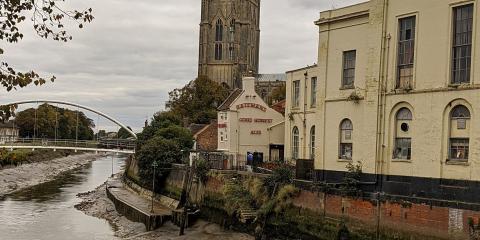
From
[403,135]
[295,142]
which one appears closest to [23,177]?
[295,142]

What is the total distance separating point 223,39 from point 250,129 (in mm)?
90083

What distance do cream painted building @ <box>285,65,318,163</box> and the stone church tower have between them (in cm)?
9233

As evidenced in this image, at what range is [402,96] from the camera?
78.5ft

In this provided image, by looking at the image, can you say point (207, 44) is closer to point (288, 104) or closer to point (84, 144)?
point (84, 144)

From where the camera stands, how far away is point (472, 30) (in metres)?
21.5

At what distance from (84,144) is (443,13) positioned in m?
99.1

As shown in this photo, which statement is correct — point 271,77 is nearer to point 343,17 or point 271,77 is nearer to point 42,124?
point 42,124

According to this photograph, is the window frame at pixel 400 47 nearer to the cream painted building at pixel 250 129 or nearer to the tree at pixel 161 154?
the cream painted building at pixel 250 129

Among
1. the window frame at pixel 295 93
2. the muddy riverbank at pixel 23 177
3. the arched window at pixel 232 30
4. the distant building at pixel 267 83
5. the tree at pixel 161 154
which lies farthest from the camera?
the arched window at pixel 232 30

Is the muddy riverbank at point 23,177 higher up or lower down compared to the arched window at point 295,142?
lower down

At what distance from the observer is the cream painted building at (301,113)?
37.1 meters

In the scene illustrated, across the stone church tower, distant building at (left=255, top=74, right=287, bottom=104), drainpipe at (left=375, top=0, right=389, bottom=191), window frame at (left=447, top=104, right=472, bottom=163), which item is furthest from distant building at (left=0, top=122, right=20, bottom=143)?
window frame at (left=447, top=104, right=472, bottom=163)

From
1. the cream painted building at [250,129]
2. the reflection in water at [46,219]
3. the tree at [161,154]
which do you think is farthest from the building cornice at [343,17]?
the tree at [161,154]

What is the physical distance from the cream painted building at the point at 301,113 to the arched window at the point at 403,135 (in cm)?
1185
